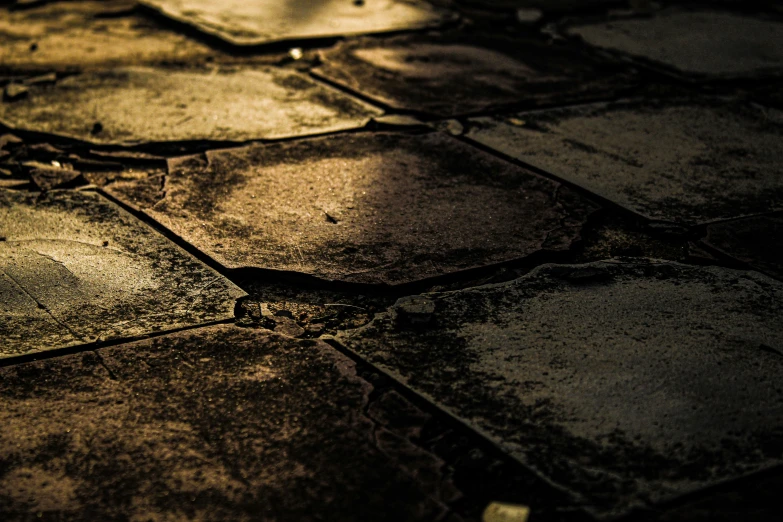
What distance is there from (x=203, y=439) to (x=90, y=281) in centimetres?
54

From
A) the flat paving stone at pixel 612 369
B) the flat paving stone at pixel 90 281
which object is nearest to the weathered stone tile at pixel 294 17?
the flat paving stone at pixel 90 281

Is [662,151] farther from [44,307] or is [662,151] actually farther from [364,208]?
[44,307]

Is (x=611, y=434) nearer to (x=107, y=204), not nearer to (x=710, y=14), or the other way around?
(x=107, y=204)

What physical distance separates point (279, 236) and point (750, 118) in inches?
63.5

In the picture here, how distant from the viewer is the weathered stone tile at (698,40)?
307 cm

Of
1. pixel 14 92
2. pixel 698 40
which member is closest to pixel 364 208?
pixel 14 92

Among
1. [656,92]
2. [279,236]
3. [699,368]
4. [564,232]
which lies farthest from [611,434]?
[656,92]

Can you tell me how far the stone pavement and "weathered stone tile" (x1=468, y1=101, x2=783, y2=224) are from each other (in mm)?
11

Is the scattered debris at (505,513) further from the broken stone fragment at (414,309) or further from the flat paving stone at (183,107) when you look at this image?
the flat paving stone at (183,107)

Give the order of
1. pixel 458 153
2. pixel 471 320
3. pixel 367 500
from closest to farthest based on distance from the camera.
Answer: pixel 367 500, pixel 471 320, pixel 458 153

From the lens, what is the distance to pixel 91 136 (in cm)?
231

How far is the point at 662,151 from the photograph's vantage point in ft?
7.59

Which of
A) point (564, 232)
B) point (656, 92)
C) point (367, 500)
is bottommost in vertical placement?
point (367, 500)

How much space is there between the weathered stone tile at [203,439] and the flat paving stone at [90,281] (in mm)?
76
